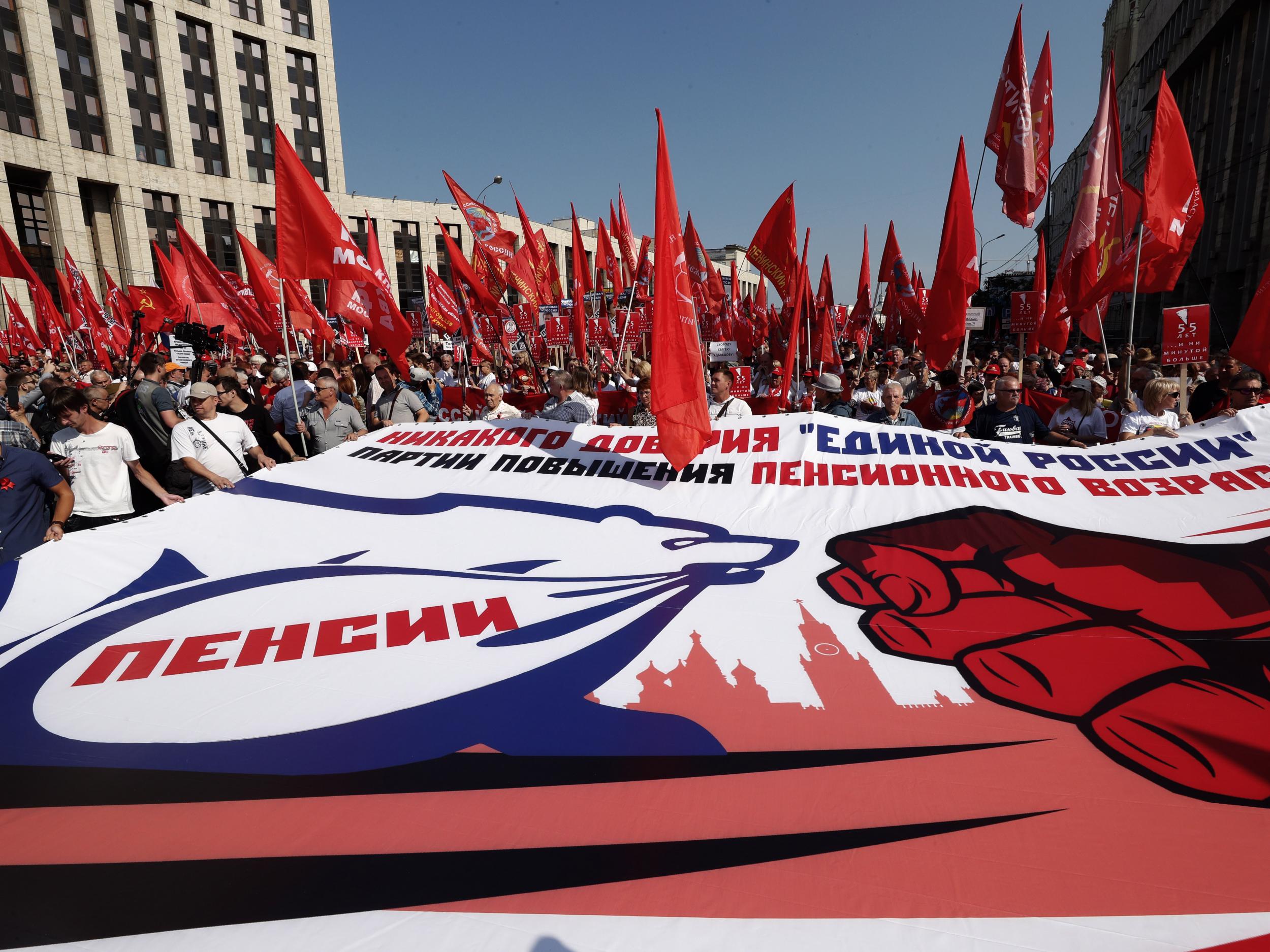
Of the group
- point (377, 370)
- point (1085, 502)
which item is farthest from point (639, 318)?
point (1085, 502)

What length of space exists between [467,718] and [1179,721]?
270cm

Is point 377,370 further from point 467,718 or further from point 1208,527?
point 1208,527

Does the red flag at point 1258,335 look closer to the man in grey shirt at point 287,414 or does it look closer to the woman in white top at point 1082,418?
the woman in white top at point 1082,418

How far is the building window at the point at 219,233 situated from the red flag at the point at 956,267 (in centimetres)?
4791

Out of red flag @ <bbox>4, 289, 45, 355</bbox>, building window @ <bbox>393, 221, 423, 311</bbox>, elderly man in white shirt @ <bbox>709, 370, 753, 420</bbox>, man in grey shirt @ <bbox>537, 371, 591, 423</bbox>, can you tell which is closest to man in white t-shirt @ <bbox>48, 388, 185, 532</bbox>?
man in grey shirt @ <bbox>537, 371, 591, 423</bbox>

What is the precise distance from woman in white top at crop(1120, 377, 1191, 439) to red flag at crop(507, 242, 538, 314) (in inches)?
395

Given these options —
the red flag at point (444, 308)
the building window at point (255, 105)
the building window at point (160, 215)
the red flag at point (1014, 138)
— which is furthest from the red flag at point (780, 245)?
the building window at point (255, 105)

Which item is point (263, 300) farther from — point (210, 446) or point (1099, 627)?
point (1099, 627)

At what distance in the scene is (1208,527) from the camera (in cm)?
395

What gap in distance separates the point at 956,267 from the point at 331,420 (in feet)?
21.5

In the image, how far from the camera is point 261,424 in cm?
657

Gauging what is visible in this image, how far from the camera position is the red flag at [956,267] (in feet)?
23.4

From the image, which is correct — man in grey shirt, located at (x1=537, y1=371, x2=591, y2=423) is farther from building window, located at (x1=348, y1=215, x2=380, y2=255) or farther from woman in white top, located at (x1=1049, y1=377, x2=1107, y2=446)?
building window, located at (x1=348, y1=215, x2=380, y2=255)

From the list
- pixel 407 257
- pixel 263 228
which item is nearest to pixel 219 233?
pixel 263 228
